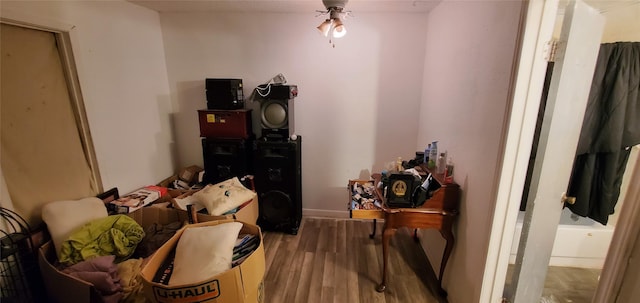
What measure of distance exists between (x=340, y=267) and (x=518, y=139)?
1639 millimetres

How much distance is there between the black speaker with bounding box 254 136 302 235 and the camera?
2.52 metres

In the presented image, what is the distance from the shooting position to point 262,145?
8.25ft

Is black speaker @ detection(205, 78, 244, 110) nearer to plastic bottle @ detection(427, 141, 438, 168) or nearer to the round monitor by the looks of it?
the round monitor

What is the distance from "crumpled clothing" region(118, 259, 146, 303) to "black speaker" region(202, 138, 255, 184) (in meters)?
1.09

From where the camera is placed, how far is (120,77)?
89.0 inches

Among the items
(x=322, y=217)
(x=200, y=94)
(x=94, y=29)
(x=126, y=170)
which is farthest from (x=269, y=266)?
(x=94, y=29)

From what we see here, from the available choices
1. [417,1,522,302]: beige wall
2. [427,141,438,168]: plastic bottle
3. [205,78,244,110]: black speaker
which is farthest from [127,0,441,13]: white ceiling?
[427,141,438,168]: plastic bottle

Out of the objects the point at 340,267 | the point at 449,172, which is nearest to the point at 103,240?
the point at 340,267

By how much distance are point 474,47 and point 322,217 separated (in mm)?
2253

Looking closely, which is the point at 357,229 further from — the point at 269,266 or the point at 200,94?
the point at 200,94

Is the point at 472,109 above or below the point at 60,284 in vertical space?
above

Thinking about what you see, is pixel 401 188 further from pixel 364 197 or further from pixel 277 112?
pixel 277 112

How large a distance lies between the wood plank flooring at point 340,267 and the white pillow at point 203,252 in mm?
707

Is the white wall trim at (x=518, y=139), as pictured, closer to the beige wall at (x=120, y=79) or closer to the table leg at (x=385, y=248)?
the table leg at (x=385, y=248)
